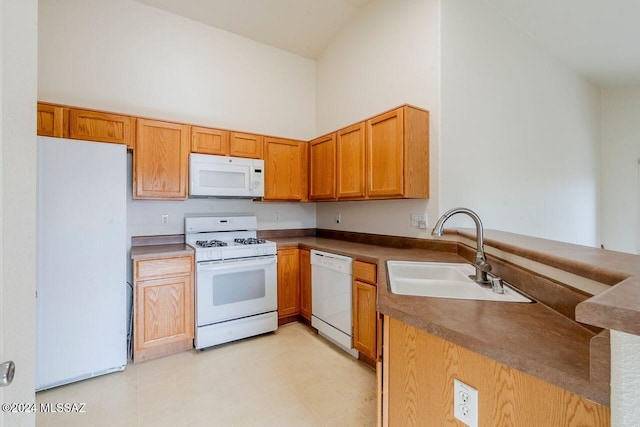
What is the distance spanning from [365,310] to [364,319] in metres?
0.08

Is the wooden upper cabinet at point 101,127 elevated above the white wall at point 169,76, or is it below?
below

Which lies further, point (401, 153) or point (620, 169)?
point (620, 169)

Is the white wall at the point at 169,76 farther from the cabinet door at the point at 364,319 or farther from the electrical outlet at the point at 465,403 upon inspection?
the electrical outlet at the point at 465,403

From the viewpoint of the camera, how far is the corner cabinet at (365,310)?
2178 mm

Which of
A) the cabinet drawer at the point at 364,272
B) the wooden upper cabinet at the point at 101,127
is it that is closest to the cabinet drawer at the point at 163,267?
the wooden upper cabinet at the point at 101,127

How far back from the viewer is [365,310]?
2260mm

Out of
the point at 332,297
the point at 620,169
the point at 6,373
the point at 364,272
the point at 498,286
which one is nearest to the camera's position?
the point at 6,373

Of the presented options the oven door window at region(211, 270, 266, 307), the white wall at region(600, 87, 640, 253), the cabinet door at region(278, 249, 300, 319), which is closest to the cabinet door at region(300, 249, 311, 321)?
the cabinet door at region(278, 249, 300, 319)

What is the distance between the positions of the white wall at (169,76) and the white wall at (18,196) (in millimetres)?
2348

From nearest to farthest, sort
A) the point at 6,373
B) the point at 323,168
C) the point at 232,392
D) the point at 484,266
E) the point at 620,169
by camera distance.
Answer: the point at 6,373 → the point at 484,266 → the point at 232,392 → the point at 323,168 → the point at 620,169

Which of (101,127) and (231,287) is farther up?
(101,127)

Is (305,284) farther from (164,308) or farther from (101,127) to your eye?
(101,127)

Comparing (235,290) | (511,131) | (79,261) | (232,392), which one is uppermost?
(511,131)

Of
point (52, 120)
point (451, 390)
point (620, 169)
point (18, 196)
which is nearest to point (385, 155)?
point (451, 390)
